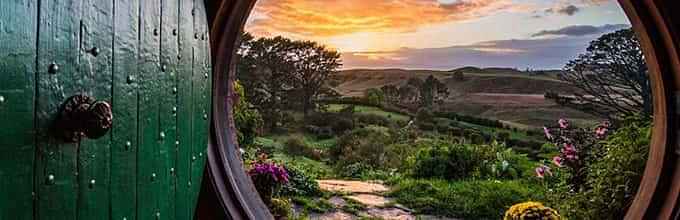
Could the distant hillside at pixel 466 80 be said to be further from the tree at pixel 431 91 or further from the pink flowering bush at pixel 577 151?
the pink flowering bush at pixel 577 151

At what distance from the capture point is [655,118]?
201cm

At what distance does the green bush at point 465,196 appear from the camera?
4.07 meters

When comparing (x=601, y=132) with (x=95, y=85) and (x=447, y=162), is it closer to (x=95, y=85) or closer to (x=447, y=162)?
(x=447, y=162)

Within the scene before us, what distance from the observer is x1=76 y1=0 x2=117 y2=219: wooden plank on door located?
86cm

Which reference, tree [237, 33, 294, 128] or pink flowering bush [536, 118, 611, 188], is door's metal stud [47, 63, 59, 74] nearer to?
pink flowering bush [536, 118, 611, 188]

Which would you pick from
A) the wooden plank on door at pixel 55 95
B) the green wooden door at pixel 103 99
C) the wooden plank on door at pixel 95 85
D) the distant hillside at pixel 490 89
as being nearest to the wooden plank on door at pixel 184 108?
the green wooden door at pixel 103 99

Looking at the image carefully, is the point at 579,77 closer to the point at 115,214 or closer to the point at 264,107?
the point at 264,107

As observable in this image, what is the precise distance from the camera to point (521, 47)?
14.9 ft

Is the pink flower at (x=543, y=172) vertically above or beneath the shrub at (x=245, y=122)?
beneath

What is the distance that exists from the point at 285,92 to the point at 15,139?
157 inches

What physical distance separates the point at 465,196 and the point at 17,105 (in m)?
3.78

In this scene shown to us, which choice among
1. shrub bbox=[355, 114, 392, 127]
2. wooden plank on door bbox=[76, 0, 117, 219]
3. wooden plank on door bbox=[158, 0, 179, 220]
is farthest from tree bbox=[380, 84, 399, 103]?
wooden plank on door bbox=[76, 0, 117, 219]

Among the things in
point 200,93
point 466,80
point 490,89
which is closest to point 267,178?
point 200,93

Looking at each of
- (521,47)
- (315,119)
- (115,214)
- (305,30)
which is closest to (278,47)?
(305,30)
